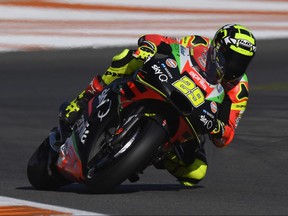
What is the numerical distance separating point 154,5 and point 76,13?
4.67ft

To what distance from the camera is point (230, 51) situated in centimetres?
789

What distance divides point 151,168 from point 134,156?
8.25 ft

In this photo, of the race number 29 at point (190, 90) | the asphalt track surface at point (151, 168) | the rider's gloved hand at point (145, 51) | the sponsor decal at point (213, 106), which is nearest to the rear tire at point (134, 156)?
the asphalt track surface at point (151, 168)

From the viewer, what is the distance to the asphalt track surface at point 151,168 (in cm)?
721

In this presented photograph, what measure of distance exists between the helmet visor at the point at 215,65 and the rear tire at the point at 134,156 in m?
0.59

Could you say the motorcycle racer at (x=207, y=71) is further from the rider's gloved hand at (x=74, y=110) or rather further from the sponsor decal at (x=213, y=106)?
the sponsor decal at (x=213, y=106)

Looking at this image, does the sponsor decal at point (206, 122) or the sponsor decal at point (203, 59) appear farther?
the sponsor decal at point (203, 59)

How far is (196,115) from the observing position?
7.55 meters

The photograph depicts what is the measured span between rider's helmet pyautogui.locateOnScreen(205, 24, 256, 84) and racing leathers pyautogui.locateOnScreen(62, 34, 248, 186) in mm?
78

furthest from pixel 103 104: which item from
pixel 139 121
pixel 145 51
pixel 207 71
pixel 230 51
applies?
pixel 230 51

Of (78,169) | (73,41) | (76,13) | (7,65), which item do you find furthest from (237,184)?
(76,13)

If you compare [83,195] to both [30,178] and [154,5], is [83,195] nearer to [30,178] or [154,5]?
[30,178]

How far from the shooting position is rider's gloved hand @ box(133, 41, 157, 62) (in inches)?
306

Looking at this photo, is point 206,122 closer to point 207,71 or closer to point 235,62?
point 207,71
